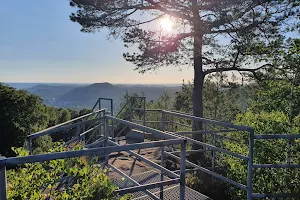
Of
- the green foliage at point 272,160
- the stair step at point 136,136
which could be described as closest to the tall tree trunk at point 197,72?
the stair step at point 136,136

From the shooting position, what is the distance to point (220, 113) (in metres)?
14.8

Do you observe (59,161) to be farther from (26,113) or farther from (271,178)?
(26,113)

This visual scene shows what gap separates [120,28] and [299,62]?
5.97 metres

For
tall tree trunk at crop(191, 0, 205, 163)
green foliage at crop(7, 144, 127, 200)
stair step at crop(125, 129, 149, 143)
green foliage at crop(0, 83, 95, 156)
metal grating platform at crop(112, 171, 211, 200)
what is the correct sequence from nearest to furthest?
green foliage at crop(7, 144, 127, 200) → metal grating platform at crop(112, 171, 211, 200) → stair step at crop(125, 129, 149, 143) → tall tree trunk at crop(191, 0, 205, 163) → green foliage at crop(0, 83, 95, 156)

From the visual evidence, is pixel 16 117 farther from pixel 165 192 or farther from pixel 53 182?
pixel 53 182

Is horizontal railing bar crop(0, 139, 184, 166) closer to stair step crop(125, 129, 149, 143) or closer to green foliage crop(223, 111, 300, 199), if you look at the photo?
green foliage crop(223, 111, 300, 199)

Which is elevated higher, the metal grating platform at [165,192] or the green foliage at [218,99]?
the green foliage at [218,99]

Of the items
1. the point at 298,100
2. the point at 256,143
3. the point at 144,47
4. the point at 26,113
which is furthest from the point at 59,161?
the point at 26,113

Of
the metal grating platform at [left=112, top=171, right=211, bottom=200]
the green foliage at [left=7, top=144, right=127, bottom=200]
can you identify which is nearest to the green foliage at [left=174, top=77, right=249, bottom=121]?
the metal grating platform at [left=112, top=171, right=211, bottom=200]

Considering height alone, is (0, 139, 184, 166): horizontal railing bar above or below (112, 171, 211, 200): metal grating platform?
above

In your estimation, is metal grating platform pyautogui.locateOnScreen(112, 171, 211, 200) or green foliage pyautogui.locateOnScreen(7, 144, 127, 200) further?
metal grating platform pyautogui.locateOnScreen(112, 171, 211, 200)

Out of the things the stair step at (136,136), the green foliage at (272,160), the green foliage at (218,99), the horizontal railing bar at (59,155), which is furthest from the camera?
the green foliage at (218,99)

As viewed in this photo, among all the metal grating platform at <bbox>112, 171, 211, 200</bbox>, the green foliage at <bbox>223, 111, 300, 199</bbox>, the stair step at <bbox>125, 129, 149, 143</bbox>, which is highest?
the green foliage at <bbox>223, 111, 300, 199</bbox>

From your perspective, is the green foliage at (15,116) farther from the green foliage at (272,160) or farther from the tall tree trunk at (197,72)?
the green foliage at (272,160)
